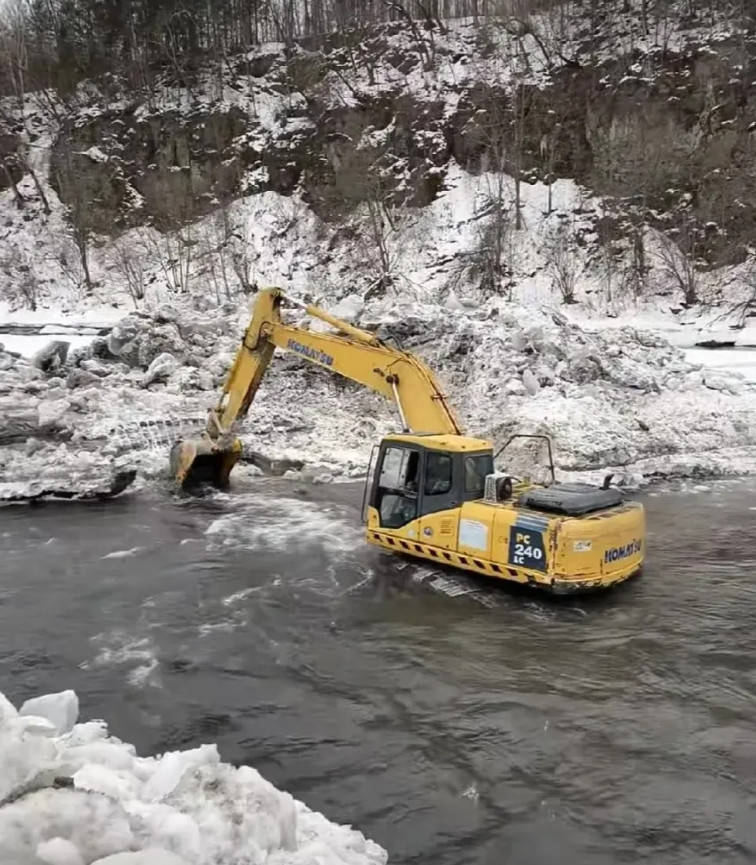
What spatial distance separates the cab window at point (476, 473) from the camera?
31.8ft

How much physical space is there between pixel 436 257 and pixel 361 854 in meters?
33.8

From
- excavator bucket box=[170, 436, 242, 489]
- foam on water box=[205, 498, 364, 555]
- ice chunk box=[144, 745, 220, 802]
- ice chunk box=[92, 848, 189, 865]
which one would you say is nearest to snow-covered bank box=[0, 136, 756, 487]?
excavator bucket box=[170, 436, 242, 489]

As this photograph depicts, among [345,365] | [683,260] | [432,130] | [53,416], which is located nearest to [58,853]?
[345,365]

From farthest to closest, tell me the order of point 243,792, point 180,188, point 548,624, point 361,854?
1. point 180,188
2. point 548,624
3. point 361,854
4. point 243,792

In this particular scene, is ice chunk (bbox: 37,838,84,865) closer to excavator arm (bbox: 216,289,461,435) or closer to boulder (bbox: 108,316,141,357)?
excavator arm (bbox: 216,289,461,435)

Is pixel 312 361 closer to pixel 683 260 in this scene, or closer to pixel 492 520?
pixel 492 520

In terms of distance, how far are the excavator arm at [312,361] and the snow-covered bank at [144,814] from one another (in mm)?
6552

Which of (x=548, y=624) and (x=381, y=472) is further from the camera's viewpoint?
(x=381, y=472)

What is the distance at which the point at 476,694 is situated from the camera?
718 cm

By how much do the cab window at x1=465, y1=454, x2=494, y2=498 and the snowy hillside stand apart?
553 centimetres

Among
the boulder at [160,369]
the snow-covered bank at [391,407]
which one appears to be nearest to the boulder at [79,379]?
the snow-covered bank at [391,407]

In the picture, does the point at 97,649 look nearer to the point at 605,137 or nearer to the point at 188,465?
the point at 188,465

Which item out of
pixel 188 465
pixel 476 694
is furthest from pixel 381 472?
pixel 188 465

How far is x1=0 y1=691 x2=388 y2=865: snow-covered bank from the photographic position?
3729 mm
